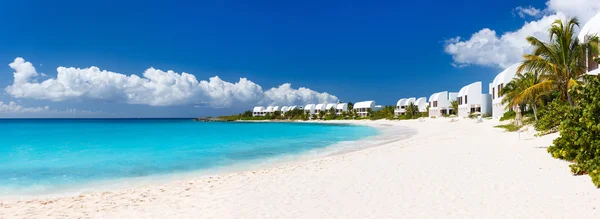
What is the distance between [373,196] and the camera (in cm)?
591

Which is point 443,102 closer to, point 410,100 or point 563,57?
→ point 410,100

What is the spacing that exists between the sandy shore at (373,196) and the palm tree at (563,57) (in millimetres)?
6029

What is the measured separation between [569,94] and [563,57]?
10.3 feet

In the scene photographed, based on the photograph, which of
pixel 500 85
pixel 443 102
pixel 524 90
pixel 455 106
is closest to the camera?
pixel 524 90

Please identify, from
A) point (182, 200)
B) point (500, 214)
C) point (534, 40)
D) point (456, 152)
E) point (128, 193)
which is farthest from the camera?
point (534, 40)

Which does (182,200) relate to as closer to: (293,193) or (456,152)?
(293,193)

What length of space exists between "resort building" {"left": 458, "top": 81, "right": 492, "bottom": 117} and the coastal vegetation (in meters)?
27.9

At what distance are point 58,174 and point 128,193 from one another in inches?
233

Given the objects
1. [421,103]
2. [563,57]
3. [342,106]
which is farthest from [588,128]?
[342,106]

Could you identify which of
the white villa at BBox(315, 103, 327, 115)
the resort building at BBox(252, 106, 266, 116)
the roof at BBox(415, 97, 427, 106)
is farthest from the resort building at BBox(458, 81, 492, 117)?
the resort building at BBox(252, 106, 266, 116)

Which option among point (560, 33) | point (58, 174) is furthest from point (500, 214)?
point (58, 174)

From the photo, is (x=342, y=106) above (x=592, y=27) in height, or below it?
below

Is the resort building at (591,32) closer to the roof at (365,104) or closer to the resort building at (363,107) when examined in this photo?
the resort building at (363,107)

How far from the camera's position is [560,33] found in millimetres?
12852
